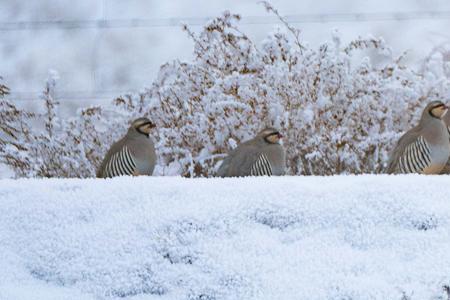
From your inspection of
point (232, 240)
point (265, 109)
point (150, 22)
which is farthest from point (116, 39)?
point (232, 240)

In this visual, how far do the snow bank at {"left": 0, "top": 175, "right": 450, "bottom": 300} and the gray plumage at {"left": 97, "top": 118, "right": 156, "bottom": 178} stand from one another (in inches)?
71.8

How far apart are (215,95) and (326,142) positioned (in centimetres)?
54

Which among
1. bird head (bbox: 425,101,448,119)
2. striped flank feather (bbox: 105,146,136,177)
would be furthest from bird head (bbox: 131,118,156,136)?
bird head (bbox: 425,101,448,119)

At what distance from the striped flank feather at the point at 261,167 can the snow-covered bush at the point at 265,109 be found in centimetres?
34

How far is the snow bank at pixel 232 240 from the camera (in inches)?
80.7

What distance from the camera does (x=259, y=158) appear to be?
13.4 feet

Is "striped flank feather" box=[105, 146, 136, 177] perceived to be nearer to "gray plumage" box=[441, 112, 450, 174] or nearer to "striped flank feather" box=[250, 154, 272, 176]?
"striped flank feather" box=[250, 154, 272, 176]

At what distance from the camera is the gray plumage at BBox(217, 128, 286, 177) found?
406 cm

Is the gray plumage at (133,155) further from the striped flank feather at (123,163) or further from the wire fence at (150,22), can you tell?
the wire fence at (150,22)

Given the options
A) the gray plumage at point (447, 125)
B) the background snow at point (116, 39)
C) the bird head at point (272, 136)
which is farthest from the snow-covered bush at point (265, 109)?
the background snow at point (116, 39)

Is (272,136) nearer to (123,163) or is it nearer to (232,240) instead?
(123,163)

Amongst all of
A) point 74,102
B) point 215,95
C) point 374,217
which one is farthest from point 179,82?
point 374,217

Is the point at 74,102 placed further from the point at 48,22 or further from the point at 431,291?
the point at 431,291

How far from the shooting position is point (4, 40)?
701cm
